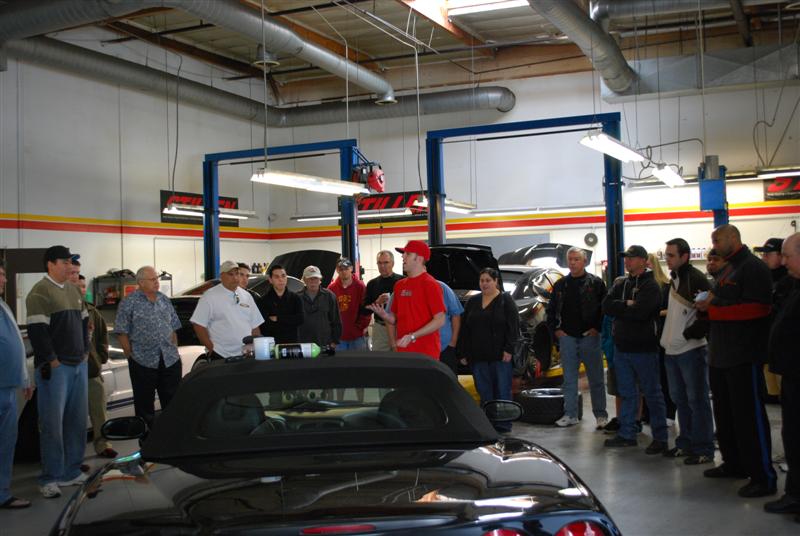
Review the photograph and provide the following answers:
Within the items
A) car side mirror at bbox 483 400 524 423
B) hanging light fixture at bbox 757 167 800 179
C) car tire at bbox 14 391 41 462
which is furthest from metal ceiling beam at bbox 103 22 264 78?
car side mirror at bbox 483 400 524 423

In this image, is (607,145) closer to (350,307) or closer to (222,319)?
(350,307)

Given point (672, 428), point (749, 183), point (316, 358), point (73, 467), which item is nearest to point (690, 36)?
point (749, 183)

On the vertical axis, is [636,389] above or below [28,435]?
above

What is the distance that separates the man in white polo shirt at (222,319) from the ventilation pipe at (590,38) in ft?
19.6

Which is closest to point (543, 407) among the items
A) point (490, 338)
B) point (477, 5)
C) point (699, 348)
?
point (490, 338)

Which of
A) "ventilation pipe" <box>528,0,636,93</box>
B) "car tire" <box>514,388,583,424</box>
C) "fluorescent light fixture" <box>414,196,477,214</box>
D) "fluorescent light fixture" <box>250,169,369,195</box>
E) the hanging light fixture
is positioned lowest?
"car tire" <box>514,388,583,424</box>

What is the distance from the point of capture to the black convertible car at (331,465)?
1992 mm

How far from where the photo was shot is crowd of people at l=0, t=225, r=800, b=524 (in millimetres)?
5230

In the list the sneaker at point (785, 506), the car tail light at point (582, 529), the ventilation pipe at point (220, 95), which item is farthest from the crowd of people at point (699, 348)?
the ventilation pipe at point (220, 95)

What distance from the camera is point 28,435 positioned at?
6914mm

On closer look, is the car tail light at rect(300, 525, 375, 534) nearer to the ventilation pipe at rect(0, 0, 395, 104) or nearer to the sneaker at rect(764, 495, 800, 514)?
the sneaker at rect(764, 495, 800, 514)

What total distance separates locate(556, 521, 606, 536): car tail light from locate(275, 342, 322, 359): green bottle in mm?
1311

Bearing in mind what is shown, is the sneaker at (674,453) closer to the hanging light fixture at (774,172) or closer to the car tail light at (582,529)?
the car tail light at (582,529)

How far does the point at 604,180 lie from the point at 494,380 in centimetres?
437
